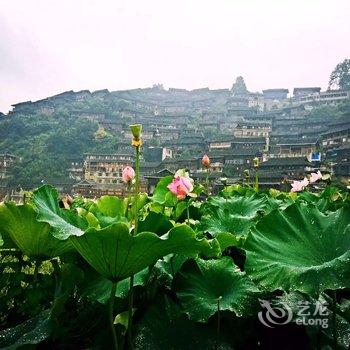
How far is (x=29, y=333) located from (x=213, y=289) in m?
0.45

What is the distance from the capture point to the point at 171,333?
843mm

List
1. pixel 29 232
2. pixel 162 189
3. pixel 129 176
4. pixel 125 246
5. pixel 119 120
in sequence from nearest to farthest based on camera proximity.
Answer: pixel 125 246, pixel 29 232, pixel 129 176, pixel 162 189, pixel 119 120

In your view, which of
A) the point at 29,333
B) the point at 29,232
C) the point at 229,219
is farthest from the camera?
the point at 229,219

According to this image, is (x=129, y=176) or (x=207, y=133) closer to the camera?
(x=129, y=176)

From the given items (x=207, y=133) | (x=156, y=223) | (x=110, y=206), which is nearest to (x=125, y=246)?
(x=156, y=223)

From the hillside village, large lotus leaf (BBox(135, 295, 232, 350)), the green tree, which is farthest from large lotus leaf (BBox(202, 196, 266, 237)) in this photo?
the green tree

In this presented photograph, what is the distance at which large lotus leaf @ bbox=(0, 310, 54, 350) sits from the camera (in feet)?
2.61

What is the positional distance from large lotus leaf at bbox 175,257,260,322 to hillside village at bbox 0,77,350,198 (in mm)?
13424

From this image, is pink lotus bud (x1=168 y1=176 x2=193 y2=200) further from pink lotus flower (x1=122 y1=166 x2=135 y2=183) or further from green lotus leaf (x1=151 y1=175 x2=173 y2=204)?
green lotus leaf (x1=151 y1=175 x2=173 y2=204)

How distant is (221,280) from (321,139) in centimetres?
2802

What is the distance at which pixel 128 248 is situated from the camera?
2.34ft

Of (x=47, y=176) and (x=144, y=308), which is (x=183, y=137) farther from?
(x=144, y=308)

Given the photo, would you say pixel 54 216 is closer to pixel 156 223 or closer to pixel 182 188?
pixel 156 223

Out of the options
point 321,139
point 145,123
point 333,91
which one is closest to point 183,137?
point 145,123
